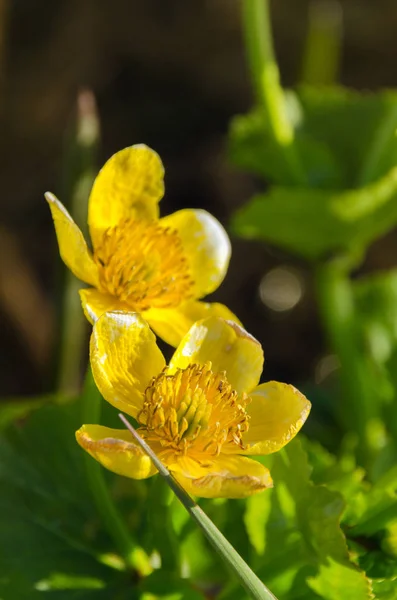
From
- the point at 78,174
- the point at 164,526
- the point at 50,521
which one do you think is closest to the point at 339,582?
the point at 164,526

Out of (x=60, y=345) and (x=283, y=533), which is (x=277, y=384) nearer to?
(x=283, y=533)

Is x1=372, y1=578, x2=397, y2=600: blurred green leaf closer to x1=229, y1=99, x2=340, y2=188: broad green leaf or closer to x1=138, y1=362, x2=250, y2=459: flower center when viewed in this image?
x1=138, y1=362, x2=250, y2=459: flower center

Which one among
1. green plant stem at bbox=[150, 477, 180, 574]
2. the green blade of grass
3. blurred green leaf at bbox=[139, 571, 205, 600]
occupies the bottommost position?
blurred green leaf at bbox=[139, 571, 205, 600]

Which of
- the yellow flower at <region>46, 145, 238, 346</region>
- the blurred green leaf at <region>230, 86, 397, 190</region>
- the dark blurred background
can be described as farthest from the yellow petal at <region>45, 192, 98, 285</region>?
the dark blurred background

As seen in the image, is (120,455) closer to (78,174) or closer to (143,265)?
(143,265)

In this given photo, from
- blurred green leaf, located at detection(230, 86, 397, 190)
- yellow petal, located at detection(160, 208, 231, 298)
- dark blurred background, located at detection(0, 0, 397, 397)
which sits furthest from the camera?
dark blurred background, located at detection(0, 0, 397, 397)

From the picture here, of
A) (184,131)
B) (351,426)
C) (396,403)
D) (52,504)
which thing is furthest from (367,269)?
(52,504)

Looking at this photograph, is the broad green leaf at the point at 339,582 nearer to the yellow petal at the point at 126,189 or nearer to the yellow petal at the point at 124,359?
the yellow petal at the point at 124,359
